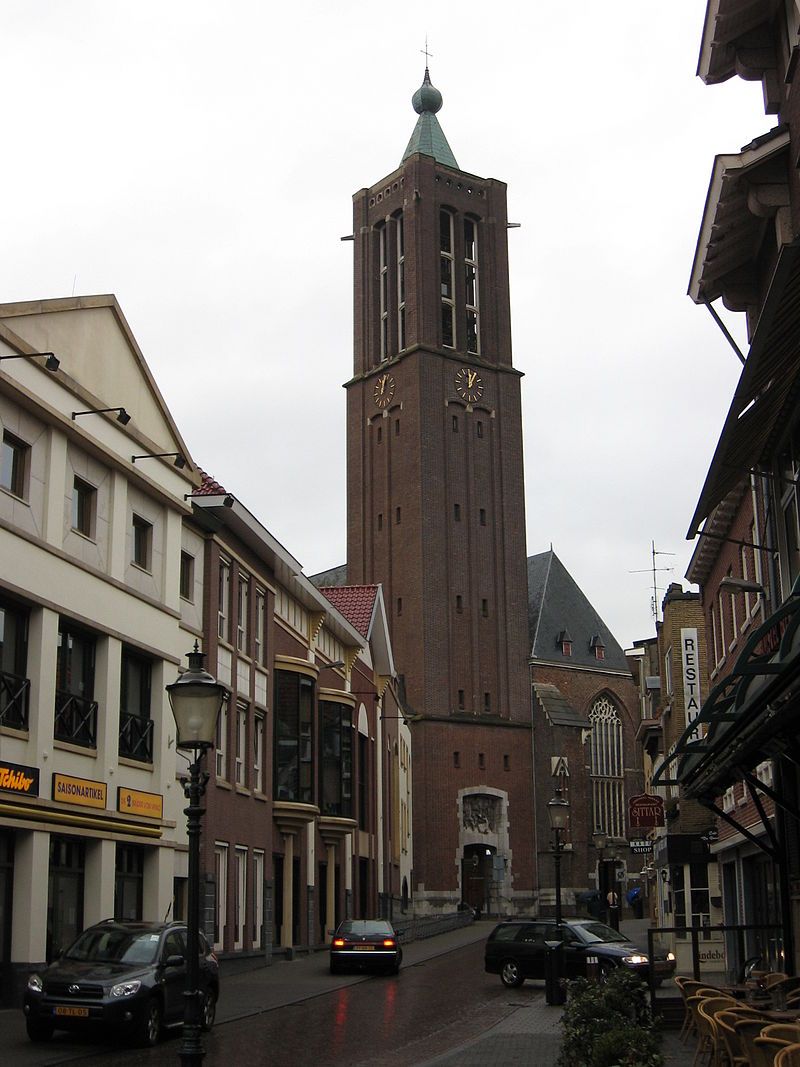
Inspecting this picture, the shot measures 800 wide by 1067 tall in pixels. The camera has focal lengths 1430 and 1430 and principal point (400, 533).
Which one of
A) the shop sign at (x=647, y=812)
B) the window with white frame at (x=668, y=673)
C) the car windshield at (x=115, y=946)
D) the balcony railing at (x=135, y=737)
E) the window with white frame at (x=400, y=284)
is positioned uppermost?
the window with white frame at (x=400, y=284)

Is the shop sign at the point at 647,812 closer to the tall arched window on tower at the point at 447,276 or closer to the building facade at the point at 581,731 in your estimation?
the building facade at the point at 581,731

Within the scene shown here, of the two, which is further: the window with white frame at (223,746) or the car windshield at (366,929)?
the car windshield at (366,929)

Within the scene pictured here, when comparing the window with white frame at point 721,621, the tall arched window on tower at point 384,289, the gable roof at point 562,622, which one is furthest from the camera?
the gable roof at point 562,622

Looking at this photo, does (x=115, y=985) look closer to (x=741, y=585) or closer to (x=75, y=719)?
(x=75, y=719)

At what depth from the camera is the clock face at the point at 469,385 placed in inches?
2980

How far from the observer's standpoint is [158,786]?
90.6 feet

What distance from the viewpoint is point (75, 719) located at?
24391 millimetres

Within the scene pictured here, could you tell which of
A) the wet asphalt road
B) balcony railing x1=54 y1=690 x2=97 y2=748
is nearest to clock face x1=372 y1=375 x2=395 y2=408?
the wet asphalt road

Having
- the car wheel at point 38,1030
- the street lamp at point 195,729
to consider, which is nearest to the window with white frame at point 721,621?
the car wheel at point 38,1030

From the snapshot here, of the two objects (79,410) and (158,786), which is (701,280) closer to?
(79,410)

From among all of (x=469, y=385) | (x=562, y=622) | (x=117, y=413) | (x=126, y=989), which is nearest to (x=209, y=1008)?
(x=126, y=989)

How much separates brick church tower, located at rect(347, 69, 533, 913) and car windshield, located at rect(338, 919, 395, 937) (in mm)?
34544

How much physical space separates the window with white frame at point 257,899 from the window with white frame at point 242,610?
4.96m

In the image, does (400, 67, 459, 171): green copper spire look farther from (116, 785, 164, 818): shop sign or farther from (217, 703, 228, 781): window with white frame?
(116, 785, 164, 818): shop sign
